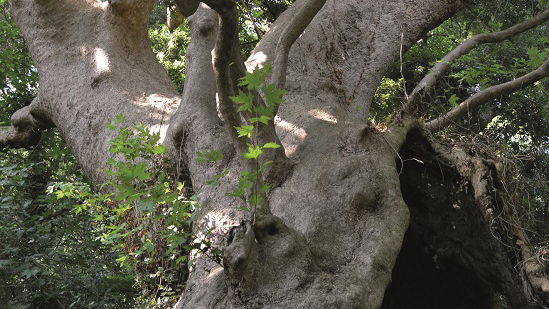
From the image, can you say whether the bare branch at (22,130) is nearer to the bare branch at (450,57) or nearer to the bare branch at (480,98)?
the bare branch at (450,57)

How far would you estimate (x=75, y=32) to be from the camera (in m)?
5.23

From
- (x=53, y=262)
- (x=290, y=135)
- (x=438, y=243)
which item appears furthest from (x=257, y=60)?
(x=53, y=262)

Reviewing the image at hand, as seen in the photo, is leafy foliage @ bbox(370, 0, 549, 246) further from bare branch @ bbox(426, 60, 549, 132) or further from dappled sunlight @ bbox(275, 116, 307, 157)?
dappled sunlight @ bbox(275, 116, 307, 157)

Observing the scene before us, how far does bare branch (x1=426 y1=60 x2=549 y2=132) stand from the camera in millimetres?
3883

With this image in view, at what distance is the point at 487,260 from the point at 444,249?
0.25 meters

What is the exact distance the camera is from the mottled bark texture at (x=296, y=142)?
241 cm

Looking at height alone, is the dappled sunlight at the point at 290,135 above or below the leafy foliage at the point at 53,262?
above

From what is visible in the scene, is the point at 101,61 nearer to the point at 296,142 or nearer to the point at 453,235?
the point at 296,142

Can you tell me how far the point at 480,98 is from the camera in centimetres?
415

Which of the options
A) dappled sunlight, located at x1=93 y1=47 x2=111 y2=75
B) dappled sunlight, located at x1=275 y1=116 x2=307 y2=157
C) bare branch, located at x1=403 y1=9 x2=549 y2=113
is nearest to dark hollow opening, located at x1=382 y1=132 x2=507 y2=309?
bare branch, located at x1=403 y1=9 x2=549 y2=113

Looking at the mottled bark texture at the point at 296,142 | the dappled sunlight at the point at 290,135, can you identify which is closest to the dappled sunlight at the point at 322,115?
the mottled bark texture at the point at 296,142

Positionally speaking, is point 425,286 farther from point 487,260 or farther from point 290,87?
point 290,87

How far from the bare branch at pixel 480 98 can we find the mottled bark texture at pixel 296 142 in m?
0.38

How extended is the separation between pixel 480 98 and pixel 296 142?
1637mm
